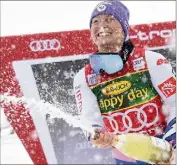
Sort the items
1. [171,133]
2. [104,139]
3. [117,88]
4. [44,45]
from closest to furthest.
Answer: [104,139] < [171,133] < [117,88] < [44,45]

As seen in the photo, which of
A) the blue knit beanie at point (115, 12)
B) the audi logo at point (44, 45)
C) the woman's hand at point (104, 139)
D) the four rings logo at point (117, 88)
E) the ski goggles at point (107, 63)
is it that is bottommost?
the woman's hand at point (104, 139)

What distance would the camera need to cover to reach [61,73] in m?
4.36

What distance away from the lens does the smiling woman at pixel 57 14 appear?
5.88m

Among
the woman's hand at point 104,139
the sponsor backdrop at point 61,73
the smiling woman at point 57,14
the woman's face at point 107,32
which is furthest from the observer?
the smiling woman at point 57,14

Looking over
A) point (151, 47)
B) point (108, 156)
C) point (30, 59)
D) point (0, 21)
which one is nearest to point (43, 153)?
point (108, 156)

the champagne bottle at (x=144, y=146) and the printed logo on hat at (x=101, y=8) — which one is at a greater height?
the printed logo on hat at (x=101, y=8)

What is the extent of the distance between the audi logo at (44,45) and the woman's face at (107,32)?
2074 millimetres

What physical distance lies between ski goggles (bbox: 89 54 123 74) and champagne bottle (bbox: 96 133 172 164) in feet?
1.44

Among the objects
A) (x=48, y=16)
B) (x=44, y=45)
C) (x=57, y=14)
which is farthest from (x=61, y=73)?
(x=57, y=14)

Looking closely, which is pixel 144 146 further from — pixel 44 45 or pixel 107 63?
pixel 44 45

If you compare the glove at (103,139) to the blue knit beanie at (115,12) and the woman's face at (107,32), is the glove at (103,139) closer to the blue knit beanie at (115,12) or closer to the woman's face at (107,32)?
the woman's face at (107,32)

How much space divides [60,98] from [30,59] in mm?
536

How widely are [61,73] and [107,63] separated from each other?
221 cm

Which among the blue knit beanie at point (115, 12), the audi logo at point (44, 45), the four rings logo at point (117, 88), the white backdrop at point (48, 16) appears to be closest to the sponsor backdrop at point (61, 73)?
the audi logo at point (44, 45)
